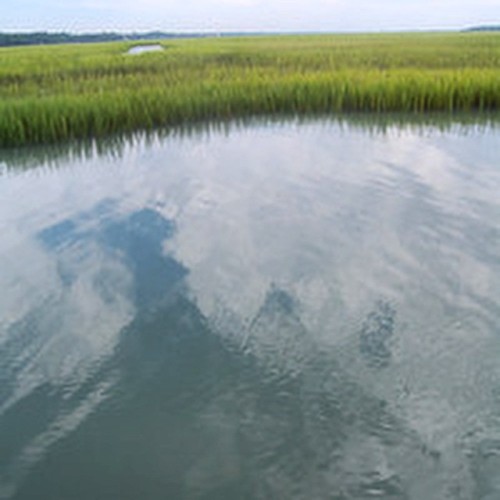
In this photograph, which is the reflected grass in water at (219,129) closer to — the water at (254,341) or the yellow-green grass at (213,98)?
the yellow-green grass at (213,98)

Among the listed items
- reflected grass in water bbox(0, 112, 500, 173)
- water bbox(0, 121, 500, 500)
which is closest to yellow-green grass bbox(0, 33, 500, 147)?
reflected grass in water bbox(0, 112, 500, 173)

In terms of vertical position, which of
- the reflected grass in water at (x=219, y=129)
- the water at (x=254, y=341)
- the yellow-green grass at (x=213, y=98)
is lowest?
the water at (x=254, y=341)

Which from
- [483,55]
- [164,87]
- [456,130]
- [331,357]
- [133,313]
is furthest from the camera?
[483,55]

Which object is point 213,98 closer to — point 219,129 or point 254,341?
point 219,129

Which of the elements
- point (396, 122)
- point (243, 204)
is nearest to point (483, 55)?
point (396, 122)

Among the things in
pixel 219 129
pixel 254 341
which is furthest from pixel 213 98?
pixel 254 341

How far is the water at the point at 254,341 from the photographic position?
200cm

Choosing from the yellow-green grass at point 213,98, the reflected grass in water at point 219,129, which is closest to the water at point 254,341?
the reflected grass in water at point 219,129

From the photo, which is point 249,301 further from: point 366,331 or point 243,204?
point 243,204

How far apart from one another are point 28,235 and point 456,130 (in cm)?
520

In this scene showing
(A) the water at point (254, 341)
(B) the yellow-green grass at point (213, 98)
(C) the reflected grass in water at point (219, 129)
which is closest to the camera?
(A) the water at point (254, 341)

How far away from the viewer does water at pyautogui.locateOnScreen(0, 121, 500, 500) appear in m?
2.00

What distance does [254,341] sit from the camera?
2.70 meters

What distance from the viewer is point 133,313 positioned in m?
3.01
